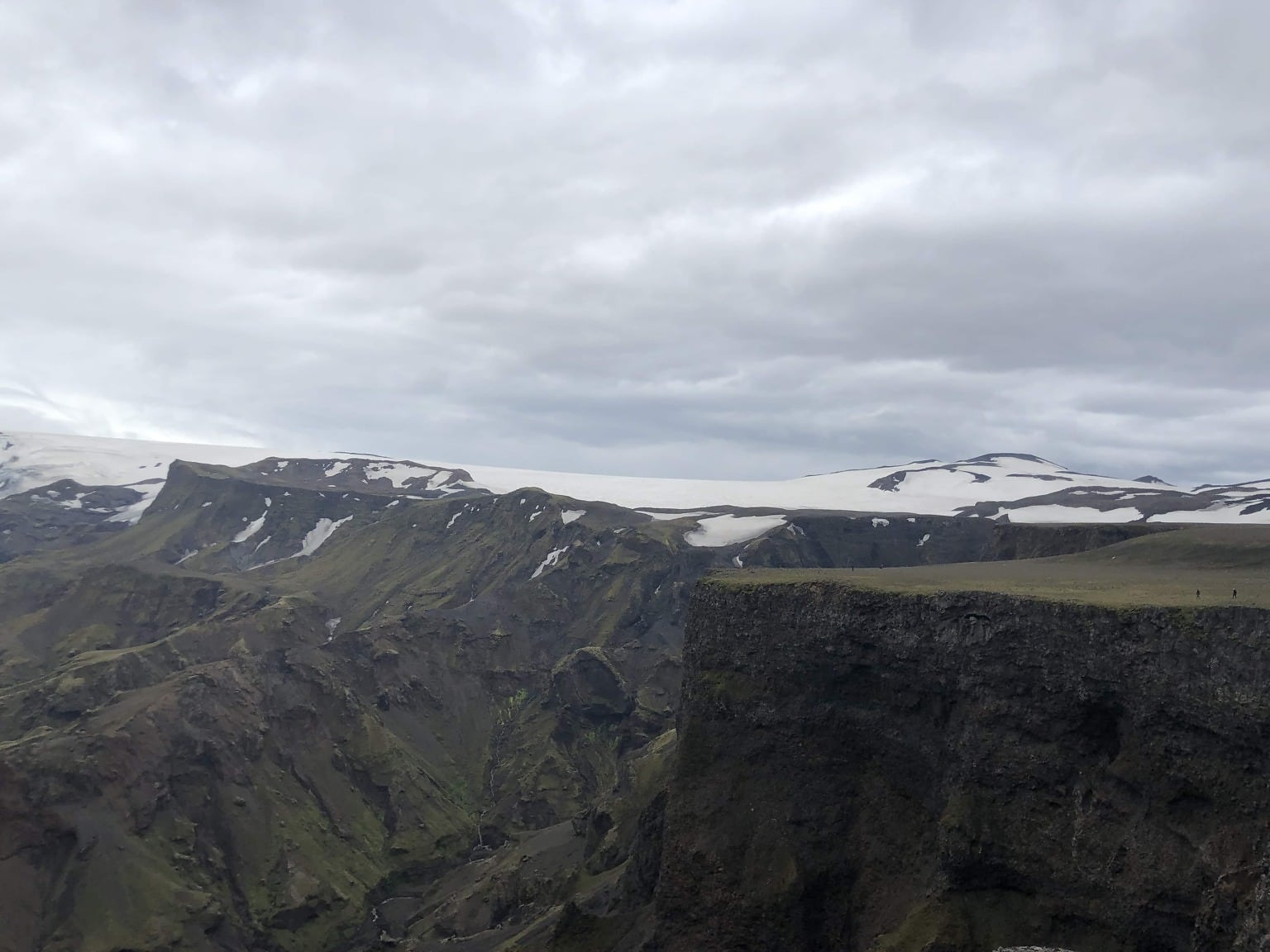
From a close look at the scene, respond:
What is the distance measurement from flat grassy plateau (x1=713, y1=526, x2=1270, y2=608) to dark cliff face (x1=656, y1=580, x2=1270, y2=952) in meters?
3.38

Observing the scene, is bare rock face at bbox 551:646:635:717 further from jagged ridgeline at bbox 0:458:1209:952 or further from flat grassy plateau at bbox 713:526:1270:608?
flat grassy plateau at bbox 713:526:1270:608

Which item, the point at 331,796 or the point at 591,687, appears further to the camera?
the point at 591,687

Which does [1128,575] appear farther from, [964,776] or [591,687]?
[591,687]

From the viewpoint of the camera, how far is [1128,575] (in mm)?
74500

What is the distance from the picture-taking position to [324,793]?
15062cm

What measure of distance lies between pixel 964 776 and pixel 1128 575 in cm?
2568

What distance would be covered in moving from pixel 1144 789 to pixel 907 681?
58.0ft

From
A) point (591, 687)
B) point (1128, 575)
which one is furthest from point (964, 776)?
point (591, 687)

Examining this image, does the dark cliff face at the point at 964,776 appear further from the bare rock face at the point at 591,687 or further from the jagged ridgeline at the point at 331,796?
the bare rock face at the point at 591,687

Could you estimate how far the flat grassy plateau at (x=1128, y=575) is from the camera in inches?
2315

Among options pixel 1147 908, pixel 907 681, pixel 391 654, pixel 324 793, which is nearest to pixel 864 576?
pixel 907 681

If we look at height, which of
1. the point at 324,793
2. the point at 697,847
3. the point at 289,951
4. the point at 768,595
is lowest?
the point at 289,951

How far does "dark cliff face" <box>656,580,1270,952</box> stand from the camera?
1917 inches

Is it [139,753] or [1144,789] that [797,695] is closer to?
[1144,789]
